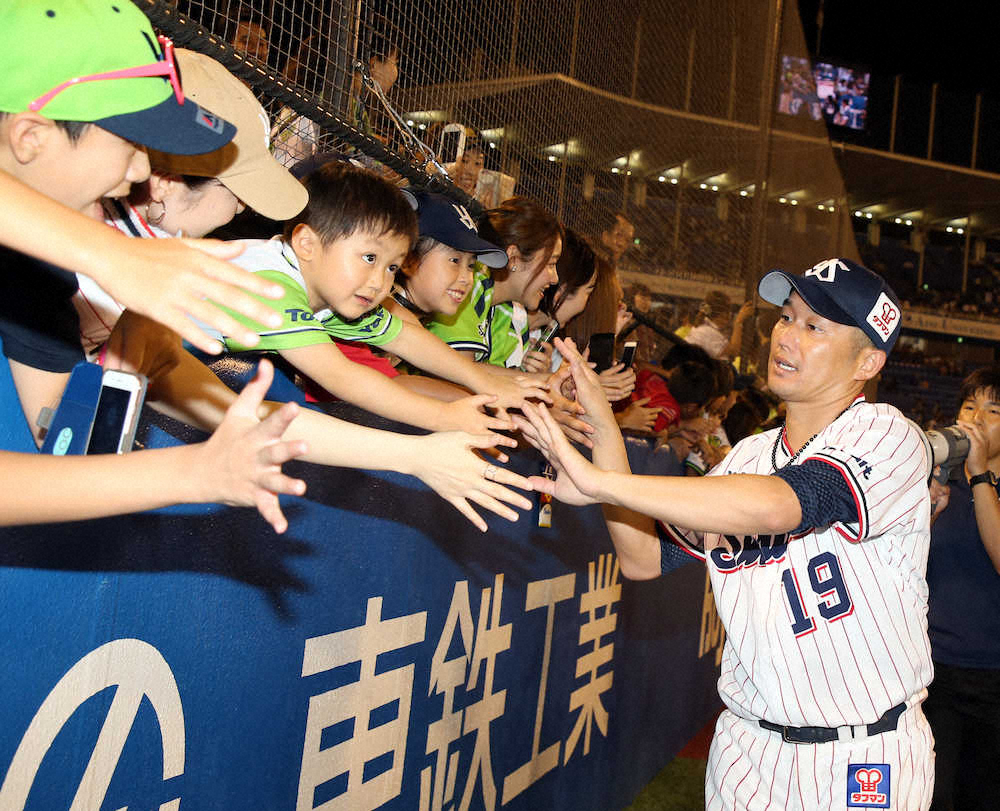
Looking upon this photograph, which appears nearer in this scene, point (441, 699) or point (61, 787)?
point (61, 787)

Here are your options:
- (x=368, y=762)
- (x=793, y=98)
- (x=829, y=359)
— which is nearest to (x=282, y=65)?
(x=829, y=359)

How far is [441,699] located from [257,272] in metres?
1.27

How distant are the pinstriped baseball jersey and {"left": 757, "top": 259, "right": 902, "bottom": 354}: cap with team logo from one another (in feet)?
0.69

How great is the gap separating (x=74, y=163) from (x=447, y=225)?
1.58m

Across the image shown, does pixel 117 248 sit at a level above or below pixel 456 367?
above

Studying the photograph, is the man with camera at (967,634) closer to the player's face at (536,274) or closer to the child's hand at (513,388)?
the player's face at (536,274)

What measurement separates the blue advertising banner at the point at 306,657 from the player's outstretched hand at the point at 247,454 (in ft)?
1.57

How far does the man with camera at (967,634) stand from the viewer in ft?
10.9

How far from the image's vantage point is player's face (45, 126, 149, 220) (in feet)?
3.46

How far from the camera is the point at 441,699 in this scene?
2484 mm

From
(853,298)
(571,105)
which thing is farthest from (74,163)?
(571,105)

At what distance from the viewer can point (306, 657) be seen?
1919 mm

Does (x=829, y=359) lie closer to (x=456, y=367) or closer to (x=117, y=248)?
(x=456, y=367)

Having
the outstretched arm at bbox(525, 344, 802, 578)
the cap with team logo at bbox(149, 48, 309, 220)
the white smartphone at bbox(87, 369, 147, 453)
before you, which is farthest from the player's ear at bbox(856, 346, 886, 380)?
the white smartphone at bbox(87, 369, 147, 453)
